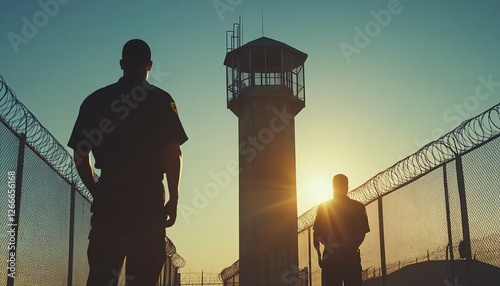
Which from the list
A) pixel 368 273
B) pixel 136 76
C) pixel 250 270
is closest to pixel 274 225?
pixel 250 270

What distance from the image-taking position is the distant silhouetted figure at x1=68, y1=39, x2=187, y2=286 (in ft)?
11.9

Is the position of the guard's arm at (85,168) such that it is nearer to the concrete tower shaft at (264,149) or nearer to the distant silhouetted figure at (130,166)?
the distant silhouetted figure at (130,166)

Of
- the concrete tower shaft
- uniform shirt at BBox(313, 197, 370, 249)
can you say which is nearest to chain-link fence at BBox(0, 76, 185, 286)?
uniform shirt at BBox(313, 197, 370, 249)

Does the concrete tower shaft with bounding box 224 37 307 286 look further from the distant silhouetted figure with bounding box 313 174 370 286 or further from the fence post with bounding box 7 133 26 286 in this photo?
the fence post with bounding box 7 133 26 286

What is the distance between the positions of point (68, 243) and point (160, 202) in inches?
210

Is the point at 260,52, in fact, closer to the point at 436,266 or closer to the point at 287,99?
the point at 287,99

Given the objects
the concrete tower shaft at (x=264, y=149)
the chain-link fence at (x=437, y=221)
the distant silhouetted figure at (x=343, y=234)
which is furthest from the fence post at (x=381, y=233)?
the concrete tower shaft at (x=264, y=149)

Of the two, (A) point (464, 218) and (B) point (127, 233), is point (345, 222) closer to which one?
(A) point (464, 218)

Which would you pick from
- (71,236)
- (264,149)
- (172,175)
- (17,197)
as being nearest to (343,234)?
(71,236)

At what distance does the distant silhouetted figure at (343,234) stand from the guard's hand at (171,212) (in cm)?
437

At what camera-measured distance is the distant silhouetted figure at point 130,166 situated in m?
3.62

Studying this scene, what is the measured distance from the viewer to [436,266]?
9328mm

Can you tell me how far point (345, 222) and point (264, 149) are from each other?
2038 cm

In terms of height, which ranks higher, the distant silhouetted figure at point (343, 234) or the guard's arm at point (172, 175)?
the distant silhouetted figure at point (343, 234)
